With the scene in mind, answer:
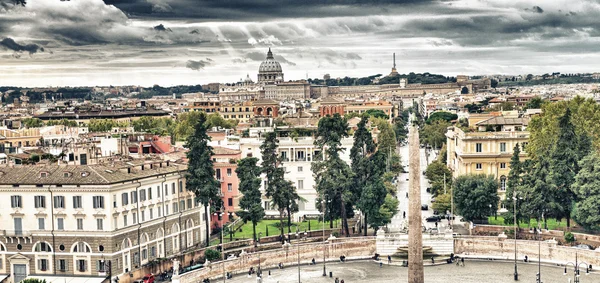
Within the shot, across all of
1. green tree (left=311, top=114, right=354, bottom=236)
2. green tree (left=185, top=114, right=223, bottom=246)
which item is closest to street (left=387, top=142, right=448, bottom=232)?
green tree (left=311, top=114, right=354, bottom=236)

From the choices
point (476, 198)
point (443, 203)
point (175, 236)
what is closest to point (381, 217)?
point (476, 198)

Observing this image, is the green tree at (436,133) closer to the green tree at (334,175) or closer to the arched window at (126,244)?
the green tree at (334,175)

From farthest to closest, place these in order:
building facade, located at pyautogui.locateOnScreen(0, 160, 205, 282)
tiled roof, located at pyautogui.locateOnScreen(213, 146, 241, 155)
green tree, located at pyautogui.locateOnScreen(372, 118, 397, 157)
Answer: green tree, located at pyautogui.locateOnScreen(372, 118, 397, 157) → tiled roof, located at pyautogui.locateOnScreen(213, 146, 241, 155) → building facade, located at pyautogui.locateOnScreen(0, 160, 205, 282)

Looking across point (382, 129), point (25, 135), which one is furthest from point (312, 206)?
point (382, 129)

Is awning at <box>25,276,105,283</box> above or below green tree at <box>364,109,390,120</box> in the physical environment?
below

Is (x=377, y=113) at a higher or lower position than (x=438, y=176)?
higher

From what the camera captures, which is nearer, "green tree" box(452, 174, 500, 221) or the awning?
the awning

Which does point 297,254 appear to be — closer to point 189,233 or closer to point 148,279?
point 189,233

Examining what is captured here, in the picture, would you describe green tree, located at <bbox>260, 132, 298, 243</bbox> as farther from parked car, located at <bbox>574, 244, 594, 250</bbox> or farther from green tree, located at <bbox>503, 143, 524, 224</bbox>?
parked car, located at <bbox>574, 244, 594, 250</bbox>
